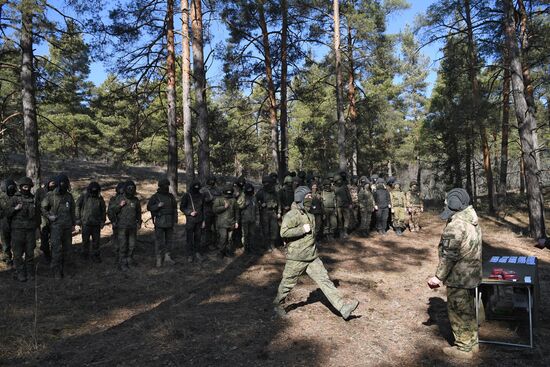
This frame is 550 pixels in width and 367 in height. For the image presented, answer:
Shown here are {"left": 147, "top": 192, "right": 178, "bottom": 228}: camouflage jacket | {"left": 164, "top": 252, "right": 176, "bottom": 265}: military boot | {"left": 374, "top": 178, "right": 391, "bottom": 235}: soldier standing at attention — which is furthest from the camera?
{"left": 374, "top": 178, "right": 391, "bottom": 235}: soldier standing at attention

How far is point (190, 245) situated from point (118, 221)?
1849 mm

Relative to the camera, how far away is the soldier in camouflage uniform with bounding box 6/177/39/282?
27.6 ft

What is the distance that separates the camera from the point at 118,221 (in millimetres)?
9422

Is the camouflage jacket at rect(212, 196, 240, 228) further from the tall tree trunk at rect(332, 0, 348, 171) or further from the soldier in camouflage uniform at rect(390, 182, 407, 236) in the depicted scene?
the tall tree trunk at rect(332, 0, 348, 171)

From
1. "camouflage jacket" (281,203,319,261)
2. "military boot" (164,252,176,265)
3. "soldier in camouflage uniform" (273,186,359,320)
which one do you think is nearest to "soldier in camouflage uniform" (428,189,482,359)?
"soldier in camouflage uniform" (273,186,359,320)

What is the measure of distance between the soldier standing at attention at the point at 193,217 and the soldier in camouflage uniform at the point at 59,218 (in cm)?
251

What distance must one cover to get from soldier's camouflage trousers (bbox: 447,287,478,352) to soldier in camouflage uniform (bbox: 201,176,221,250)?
21.7 feet

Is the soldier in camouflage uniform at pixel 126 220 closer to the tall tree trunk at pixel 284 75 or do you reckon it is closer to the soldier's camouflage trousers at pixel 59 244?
the soldier's camouflage trousers at pixel 59 244

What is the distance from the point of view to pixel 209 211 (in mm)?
10836

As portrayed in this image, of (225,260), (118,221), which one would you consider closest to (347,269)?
(225,260)

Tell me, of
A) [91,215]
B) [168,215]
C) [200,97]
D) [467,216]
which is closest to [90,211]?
[91,215]

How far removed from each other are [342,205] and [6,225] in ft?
28.7

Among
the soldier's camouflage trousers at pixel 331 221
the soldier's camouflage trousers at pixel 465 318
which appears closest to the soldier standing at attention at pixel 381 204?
the soldier's camouflage trousers at pixel 331 221

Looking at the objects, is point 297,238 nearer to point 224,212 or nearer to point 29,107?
point 224,212
